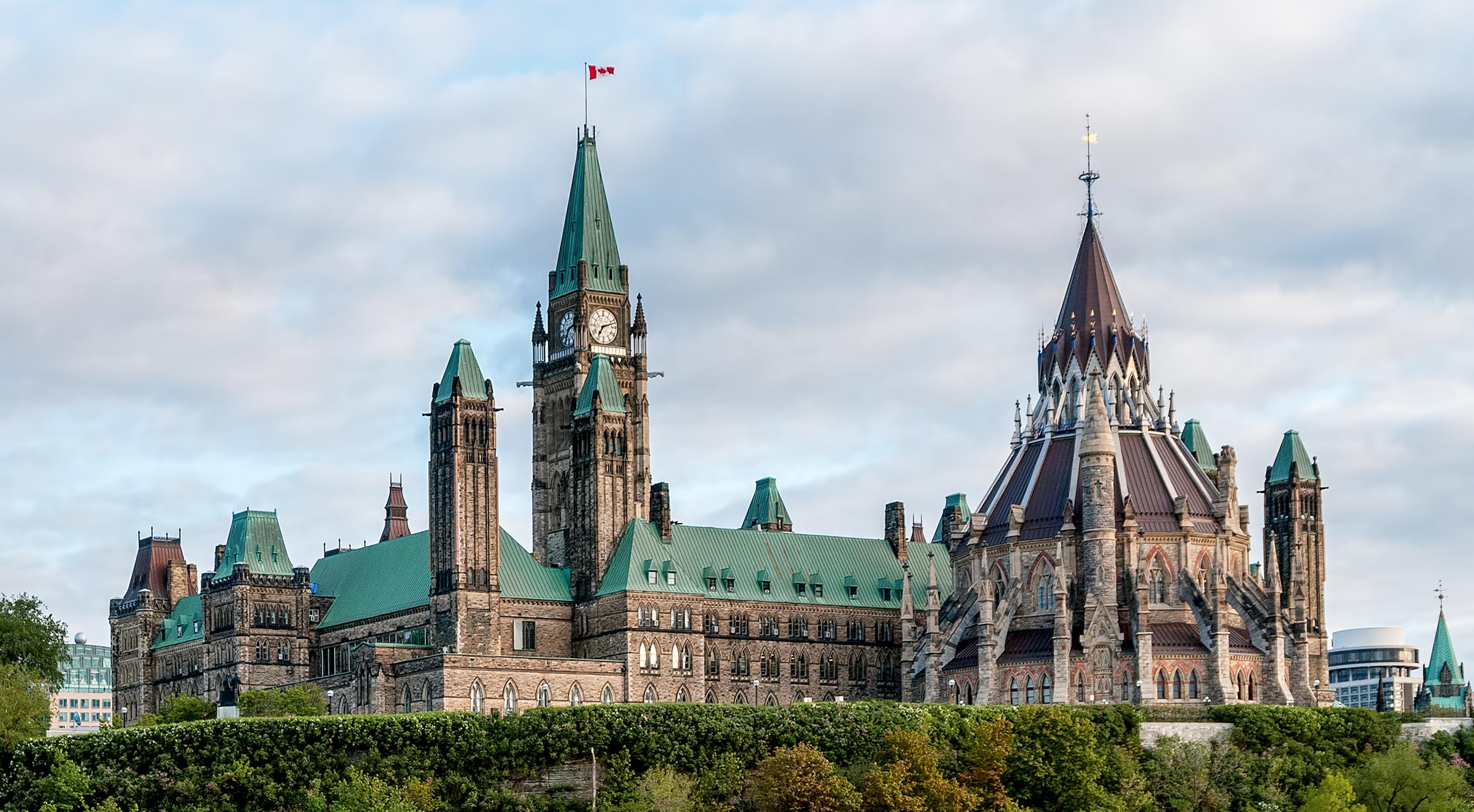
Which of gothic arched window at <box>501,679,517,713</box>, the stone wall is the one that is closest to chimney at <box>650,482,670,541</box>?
gothic arched window at <box>501,679,517,713</box>

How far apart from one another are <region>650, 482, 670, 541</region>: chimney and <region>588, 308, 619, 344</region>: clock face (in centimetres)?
1299

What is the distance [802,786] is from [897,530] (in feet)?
253

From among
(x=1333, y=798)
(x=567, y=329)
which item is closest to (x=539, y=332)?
(x=567, y=329)

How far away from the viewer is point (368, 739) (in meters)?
123

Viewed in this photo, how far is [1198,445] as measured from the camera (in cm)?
18788

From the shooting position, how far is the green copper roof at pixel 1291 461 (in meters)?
182

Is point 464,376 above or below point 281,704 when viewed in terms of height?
above

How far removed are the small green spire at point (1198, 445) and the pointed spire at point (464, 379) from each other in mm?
54233

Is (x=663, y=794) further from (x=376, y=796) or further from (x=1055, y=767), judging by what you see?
(x=1055, y=767)

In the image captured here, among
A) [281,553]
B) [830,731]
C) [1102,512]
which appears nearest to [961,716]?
[830,731]

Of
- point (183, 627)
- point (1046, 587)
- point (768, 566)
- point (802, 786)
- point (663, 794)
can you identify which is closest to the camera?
point (663, 794)

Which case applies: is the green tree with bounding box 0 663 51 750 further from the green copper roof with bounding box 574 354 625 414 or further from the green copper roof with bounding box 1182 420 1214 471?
the green copper roof with bounding box 1182 420 1214 471

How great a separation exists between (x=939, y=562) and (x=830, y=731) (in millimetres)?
67819

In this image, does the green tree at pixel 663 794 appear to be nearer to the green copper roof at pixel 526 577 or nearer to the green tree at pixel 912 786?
the green tree at pixel 912 786
